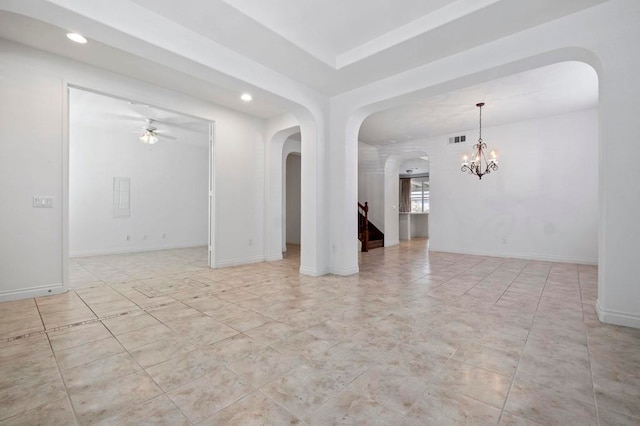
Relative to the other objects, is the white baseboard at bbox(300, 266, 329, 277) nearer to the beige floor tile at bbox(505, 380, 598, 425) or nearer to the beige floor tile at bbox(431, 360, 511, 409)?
the beige floor tile at bbox(431, 360, 511, 409)

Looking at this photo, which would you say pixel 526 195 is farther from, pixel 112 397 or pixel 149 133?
pixel 149 133

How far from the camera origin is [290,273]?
16.2ft

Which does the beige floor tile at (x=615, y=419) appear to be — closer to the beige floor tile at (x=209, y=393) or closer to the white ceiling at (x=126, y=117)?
the beige floor tile at (x=209, y=393)

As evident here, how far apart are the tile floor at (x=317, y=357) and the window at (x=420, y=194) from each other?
1023cm

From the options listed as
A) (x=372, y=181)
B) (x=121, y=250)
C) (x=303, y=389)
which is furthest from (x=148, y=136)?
(x=303, y=389)

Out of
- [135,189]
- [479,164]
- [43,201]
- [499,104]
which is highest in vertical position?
[499,104]

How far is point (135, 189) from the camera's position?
307 inches

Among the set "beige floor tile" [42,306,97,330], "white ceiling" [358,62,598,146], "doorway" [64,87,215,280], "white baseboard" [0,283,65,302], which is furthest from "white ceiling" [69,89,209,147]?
"white ceiling" [358,62,598,146]

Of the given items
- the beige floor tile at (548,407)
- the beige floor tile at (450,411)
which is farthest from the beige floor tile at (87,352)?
the beige floor tile at (548,407)

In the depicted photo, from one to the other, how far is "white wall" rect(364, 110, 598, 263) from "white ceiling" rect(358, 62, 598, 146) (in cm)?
42

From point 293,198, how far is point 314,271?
17.6ft

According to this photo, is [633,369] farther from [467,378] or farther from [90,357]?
[90,357]

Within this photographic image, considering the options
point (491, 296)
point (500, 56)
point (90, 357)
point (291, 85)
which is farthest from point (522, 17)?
point (90, 357)

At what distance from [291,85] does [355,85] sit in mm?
1013
